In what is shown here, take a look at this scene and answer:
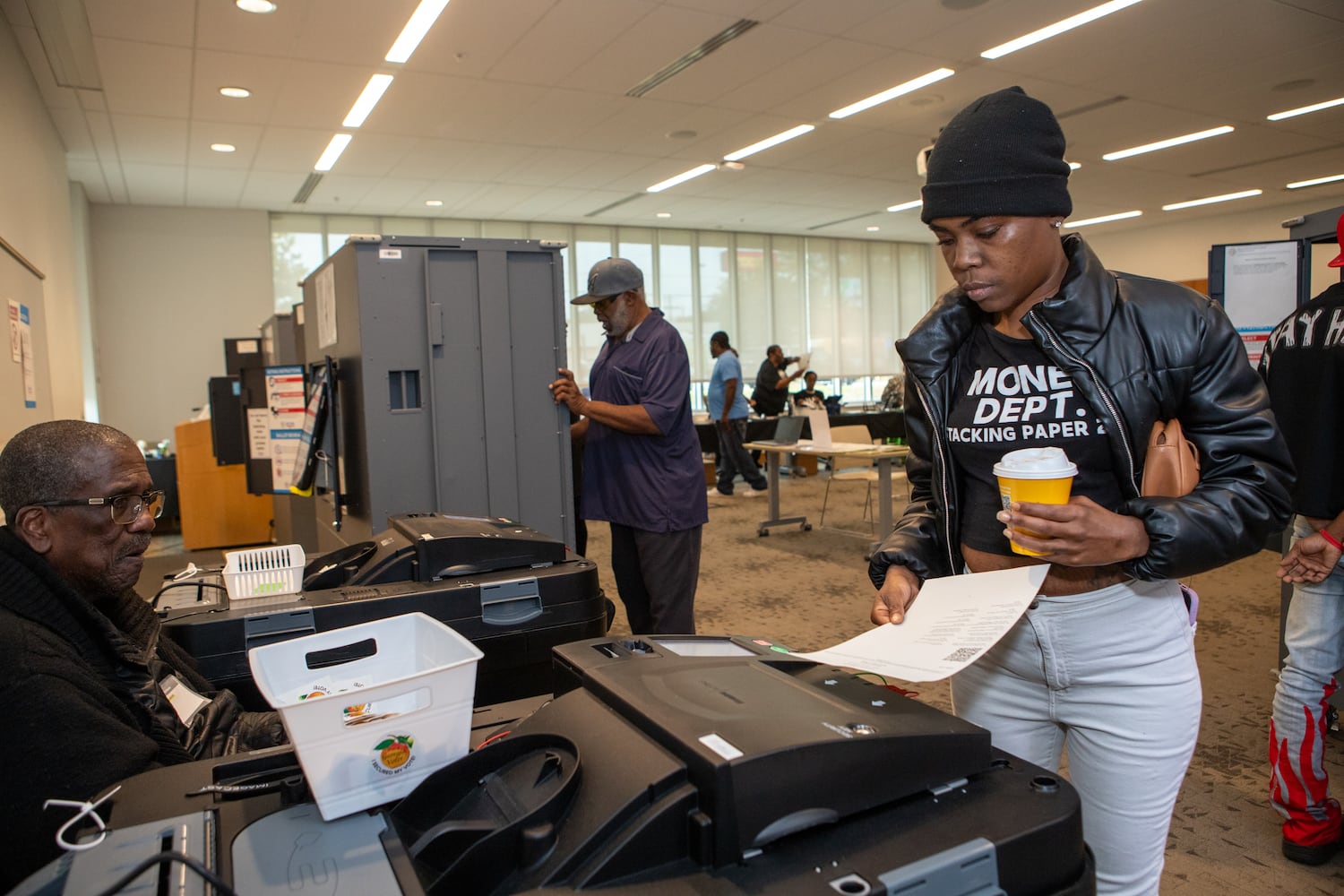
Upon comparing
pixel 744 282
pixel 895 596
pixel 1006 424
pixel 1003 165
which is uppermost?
pixel 744 282

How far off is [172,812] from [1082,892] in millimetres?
826

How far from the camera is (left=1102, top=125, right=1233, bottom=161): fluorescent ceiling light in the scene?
7441 millimetres

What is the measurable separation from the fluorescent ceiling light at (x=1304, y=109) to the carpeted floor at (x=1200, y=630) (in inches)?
152

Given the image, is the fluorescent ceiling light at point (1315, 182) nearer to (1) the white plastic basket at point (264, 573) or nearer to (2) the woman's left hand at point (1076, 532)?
(2) the woman's left hand at point (1076, 532)

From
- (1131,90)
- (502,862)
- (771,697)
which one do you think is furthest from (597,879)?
(1131,90)

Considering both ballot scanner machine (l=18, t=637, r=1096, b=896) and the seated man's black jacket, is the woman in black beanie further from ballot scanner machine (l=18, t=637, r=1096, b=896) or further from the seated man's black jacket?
the seated man's black jacket

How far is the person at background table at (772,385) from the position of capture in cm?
956

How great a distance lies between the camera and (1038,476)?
0.98 m

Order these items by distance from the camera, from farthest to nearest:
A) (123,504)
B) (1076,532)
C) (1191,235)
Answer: (1191,235), (123,504), (1076,532)

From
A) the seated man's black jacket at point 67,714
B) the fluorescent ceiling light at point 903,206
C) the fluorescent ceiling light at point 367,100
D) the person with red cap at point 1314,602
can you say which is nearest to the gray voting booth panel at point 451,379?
the seated man's black jacket at point 67,714

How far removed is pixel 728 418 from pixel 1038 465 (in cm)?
734

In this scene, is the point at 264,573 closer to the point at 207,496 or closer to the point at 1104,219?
the point at 207,496

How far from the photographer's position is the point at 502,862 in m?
0.66

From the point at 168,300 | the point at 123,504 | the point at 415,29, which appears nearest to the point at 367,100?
the point at 415,29
